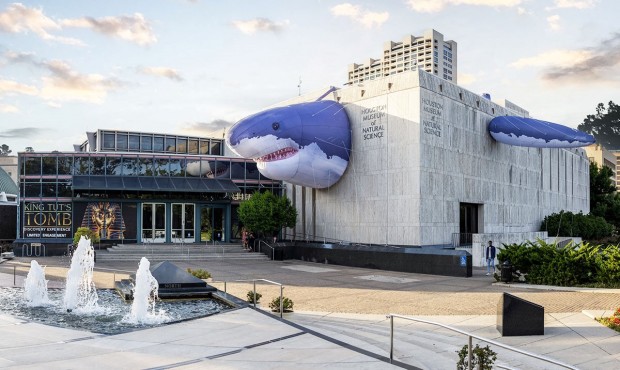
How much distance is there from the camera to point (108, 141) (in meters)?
49.1

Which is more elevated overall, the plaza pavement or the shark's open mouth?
the shark's open mouth

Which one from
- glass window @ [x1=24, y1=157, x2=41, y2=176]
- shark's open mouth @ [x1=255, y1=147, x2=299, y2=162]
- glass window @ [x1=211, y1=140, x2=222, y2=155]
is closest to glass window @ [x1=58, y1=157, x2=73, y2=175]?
glass window @ [x1=24, y1=157, x2=41, y2=176]

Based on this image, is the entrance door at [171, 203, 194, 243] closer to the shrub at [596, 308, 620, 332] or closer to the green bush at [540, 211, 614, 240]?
the green bush at [540, 211, 614, 240]

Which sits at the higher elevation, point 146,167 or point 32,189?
point 146,167

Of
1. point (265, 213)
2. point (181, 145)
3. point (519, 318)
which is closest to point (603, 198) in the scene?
point (265, 213)

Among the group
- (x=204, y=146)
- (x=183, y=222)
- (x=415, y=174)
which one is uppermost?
(x=204, y=146)

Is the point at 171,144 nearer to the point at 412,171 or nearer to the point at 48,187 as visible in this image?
the point at 48,187

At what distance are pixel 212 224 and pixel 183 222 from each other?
226 centimetres

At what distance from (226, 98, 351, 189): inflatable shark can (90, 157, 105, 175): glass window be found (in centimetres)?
1327

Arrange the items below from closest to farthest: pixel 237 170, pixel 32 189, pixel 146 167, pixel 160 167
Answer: pixel 32 189
pixel 146 167
pixel 160 167
pixel 237 170

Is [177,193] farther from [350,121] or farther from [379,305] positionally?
[379,305]

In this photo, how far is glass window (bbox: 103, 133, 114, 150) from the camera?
160 feet

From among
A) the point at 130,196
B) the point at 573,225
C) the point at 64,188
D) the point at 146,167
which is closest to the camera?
the point at 64,188

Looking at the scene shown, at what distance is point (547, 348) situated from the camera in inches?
451
